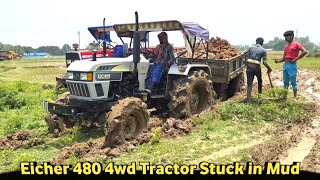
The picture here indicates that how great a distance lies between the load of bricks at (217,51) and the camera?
10.9 metres

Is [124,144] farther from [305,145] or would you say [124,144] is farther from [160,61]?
[305,145]

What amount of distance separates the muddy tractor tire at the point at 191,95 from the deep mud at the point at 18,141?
2896mm

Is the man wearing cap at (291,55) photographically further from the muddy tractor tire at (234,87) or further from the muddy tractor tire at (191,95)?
the muddy tractor tire at (191,95)

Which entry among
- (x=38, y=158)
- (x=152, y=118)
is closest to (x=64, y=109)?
(x=38, y=158)

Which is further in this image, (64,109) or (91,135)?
(91,135)

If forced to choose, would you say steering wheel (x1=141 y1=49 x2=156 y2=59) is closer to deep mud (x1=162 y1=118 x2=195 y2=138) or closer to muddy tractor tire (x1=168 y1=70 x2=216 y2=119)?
muddy tractor tire (x1=168 y1=70 x2=216 y2=119)

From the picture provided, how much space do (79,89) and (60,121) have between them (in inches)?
35.7

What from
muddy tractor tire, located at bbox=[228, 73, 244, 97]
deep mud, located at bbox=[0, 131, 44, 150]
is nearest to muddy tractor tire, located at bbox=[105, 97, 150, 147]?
deep mud, located at bbox=[0, 131, 44, 150]

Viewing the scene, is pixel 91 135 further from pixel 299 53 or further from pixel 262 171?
pixel 299 53

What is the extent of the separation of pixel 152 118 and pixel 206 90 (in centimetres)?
163

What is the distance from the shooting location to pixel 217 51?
11.4 metres

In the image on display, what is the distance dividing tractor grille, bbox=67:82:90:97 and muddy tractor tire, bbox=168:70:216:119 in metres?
1.89

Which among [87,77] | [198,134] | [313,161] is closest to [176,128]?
[198,134]

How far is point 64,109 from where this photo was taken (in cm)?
728
